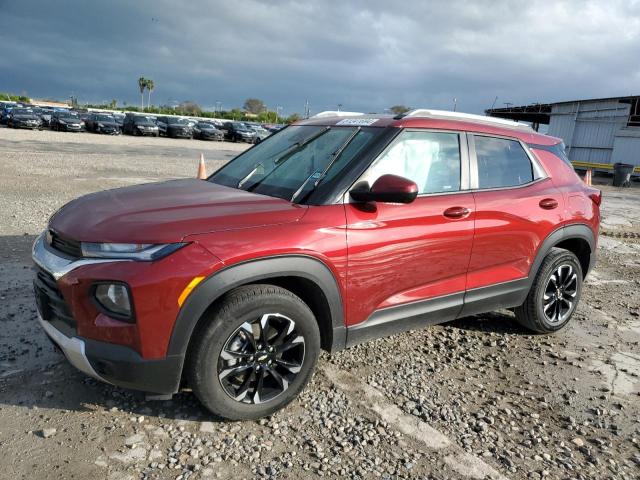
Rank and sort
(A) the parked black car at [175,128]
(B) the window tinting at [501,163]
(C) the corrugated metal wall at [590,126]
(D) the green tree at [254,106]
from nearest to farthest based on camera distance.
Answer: (B) the window tinting at [501,163] → (C) the corrugated metal wall at [590,126] → (A) the parked black car at [175,128] → (D) the green tree at [254,106]

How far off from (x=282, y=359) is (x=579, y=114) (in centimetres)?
2896

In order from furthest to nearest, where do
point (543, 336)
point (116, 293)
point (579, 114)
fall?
point (579, 114)
point (543, 336)
point (116, 293)

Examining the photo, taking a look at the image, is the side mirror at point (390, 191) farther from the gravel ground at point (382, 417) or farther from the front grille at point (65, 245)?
the front grille at point (65, 245)

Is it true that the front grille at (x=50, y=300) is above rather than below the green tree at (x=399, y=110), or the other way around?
below

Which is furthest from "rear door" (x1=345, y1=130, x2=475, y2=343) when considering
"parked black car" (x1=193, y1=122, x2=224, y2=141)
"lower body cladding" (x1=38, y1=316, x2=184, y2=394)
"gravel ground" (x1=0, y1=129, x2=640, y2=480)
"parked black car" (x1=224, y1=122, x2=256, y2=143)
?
"parked black car" (x1=193, y1=122, x2=224, y2=141)

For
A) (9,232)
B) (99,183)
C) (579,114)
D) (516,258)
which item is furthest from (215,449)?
(579,114)

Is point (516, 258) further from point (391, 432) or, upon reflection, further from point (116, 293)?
point (116, 293)

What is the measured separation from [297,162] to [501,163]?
1653mm

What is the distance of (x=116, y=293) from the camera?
2.51 meters

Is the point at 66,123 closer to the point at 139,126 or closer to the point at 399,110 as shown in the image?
the point at 139,126

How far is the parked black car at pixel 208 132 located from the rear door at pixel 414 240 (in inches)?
1438

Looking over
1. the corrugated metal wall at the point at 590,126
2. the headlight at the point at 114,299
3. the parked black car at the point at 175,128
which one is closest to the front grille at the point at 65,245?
the headlight at the point at 114,299

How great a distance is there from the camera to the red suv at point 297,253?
2562 mm

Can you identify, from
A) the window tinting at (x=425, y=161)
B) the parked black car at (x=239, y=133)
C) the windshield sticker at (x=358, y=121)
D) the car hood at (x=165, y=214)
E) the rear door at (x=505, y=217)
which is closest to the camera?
the car hood at (x=165, y=214)
